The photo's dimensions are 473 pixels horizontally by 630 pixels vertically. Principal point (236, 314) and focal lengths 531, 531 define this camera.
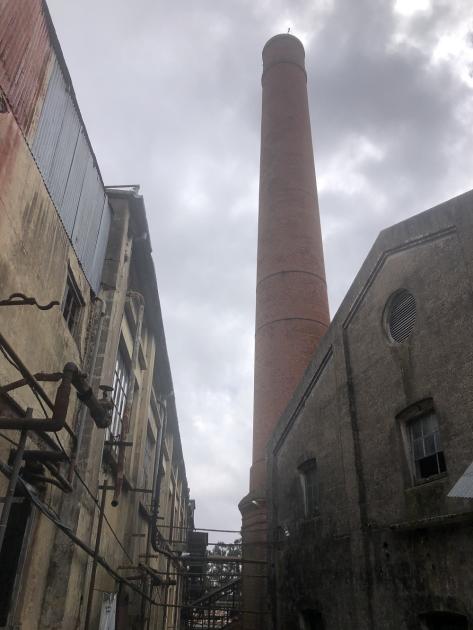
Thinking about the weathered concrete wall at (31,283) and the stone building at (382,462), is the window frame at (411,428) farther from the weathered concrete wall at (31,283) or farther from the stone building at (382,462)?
the weathered concrete wall at (31,283)

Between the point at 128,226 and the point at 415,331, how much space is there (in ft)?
21.3

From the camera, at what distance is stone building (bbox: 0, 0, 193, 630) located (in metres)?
6.35

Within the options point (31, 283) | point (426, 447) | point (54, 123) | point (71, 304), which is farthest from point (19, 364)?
point (426, 447)

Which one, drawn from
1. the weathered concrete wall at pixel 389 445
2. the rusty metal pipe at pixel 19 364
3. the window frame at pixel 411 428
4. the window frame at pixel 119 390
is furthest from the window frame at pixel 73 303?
the window frame at pixel 411 428

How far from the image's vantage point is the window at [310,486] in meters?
11.6

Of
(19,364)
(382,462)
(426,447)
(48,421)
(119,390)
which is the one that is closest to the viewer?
(19,364)

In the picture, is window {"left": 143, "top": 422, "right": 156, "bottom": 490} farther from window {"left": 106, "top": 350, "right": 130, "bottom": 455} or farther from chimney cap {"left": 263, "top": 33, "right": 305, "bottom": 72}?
chimney cap {"left": 263, "top": 33, "right": 305, "bottom": 72}

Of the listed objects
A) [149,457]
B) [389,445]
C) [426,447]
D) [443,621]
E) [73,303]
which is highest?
[149,457]

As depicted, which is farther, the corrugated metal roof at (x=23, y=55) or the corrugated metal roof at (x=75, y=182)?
the corrugated metal roof at (x=75, y=182)

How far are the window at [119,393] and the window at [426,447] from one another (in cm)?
614

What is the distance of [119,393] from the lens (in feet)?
40.2

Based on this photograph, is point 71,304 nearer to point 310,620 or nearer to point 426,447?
point 426,447

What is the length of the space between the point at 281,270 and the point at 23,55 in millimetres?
12360

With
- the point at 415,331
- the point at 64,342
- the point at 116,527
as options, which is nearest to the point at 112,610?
the point at 116,527
